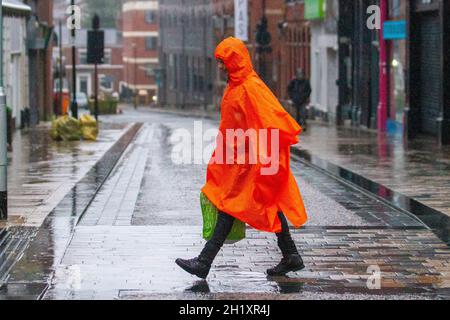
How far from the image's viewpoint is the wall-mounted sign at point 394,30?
34125 mm

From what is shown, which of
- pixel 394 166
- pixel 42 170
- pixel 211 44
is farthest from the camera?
pixel 211 44

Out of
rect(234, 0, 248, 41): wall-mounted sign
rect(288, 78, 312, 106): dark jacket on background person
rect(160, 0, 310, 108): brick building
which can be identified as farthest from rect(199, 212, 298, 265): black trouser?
rect(234, 0, 248, 41): wall-mounted sign

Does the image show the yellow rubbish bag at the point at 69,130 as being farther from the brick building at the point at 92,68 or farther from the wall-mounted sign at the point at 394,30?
the brick building at the point at 92,68

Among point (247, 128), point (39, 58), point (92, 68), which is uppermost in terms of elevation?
point (92, 68)

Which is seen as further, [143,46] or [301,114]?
[143,46]

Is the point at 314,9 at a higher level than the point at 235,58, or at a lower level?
higher

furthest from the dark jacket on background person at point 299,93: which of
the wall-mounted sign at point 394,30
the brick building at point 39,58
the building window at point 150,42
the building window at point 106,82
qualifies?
the building window at point 106,82

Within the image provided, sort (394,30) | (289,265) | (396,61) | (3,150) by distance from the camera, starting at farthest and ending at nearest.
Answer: (396,61), (394,30), (3,150), (289,265)

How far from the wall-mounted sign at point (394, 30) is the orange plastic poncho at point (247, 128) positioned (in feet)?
77.5

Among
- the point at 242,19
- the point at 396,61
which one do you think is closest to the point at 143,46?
the point at 242,19

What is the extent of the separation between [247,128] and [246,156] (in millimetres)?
226

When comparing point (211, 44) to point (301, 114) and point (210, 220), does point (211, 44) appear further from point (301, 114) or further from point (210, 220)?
point (210, 220)

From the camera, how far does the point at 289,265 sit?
11195 mm
